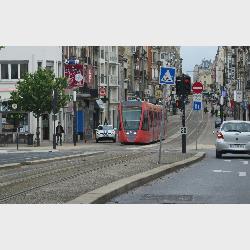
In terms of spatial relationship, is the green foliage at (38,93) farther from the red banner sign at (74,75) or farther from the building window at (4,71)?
the building window at (4,71)

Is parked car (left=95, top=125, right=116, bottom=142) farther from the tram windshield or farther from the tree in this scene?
the tram windshield

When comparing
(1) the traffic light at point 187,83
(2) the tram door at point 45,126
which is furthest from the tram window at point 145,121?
(1) the traffic light at point 187,83

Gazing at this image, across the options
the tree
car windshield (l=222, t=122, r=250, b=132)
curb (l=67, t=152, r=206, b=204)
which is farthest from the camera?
the tree

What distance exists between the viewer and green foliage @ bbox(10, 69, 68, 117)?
59594 millimetres

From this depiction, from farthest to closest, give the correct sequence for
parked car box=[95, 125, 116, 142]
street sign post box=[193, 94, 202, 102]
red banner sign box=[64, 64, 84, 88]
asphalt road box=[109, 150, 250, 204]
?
parked car box=[95, 125, 116, 142], red banner sign box=[64, 64, 84, 88], street sign post box=[193, 94, 202, 102], asphalt road box=[109, 150, 250, 204]

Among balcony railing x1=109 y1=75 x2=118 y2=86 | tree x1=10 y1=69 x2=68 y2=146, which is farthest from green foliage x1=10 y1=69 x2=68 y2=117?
balcony railing x1=109 y1=75 x2=118 y2=86

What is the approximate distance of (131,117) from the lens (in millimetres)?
57750

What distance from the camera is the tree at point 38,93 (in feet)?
196

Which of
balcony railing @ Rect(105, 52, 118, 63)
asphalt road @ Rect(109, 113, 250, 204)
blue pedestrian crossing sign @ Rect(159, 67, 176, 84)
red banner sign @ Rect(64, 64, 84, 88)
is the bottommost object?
asphalt road @ Rect(109, 113, 250, 204)

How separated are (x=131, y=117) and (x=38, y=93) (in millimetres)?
6827

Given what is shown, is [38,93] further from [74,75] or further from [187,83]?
[187,83]

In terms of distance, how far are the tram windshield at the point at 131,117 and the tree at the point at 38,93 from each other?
15.3ft
